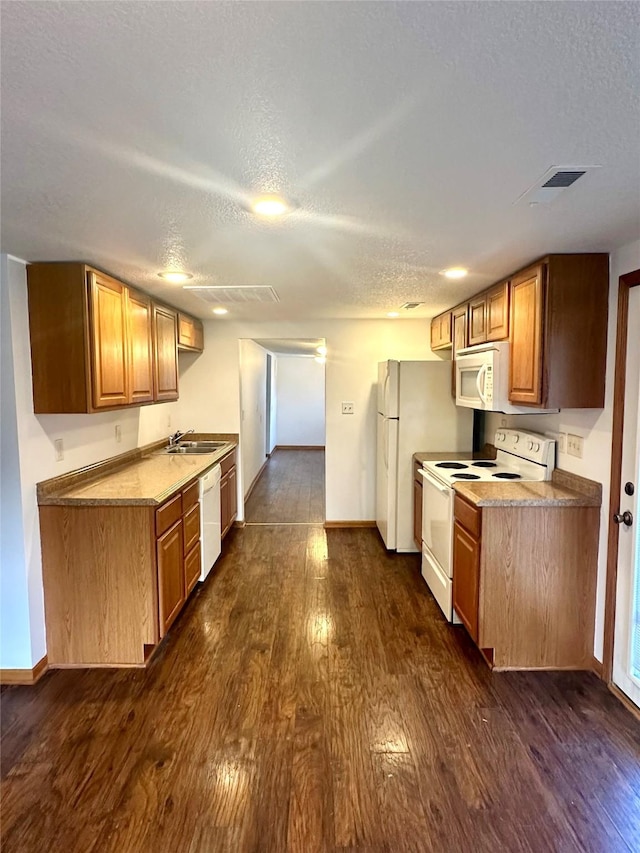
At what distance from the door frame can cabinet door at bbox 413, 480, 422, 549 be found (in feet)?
5.26

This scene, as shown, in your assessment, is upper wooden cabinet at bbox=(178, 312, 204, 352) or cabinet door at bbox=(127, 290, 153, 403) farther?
upper wooden cabinet at bbox=(178, 312, 204, 352)

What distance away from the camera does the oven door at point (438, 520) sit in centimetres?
296

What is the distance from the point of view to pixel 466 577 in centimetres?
266

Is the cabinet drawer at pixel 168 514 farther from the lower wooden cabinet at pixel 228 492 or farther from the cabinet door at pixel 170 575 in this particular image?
the lower wooden cabinet at pixel 228 492

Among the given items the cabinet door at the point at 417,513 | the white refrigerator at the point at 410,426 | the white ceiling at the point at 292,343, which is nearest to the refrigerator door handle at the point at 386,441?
the white refrigerator at the point at 410,426

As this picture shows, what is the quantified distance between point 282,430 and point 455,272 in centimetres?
758

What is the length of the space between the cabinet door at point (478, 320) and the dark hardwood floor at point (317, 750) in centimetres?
198

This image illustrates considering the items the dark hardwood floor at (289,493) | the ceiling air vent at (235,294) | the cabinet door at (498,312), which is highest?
the ceiling air vent at (235,294)

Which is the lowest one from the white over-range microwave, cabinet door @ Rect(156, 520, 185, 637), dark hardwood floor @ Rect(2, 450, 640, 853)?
dark hardwood floor @ Rect(2, 450, 640, 853)

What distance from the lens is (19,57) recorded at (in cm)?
92

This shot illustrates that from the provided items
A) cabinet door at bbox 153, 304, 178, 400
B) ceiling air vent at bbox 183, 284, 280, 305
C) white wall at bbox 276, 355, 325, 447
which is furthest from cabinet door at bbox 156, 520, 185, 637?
white wall at bbox 276, 355, 325, 447

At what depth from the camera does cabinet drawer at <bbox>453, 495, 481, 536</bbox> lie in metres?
2.52

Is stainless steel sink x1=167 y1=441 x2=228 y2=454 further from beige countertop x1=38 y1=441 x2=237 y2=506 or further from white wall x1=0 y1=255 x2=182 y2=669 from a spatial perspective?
white wall x1=0 y1=255 x2=182 y2=669

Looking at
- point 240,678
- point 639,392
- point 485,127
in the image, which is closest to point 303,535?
point 240,678
